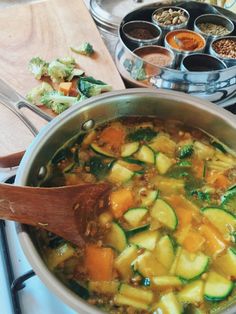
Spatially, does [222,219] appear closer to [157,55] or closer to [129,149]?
[129,149]

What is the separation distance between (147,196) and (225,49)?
2.88ft

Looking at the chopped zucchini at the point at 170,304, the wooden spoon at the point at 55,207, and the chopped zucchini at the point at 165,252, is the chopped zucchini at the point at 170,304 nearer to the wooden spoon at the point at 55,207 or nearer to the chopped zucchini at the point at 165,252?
the chopped zucchini at the point at 165,252

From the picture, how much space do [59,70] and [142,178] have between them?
64 centimetres

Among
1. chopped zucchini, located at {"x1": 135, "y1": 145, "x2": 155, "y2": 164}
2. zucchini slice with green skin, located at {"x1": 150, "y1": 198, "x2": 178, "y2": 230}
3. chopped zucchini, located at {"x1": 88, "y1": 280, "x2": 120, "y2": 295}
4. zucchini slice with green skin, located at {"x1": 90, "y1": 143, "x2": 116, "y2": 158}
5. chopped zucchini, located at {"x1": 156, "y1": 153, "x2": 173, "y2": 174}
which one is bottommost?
chopped zucchini, located at {"x1": 88, "y1": 280, "x2": 120, "y2": 295}

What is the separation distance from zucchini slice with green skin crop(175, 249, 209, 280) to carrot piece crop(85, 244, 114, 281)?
6.8 inches

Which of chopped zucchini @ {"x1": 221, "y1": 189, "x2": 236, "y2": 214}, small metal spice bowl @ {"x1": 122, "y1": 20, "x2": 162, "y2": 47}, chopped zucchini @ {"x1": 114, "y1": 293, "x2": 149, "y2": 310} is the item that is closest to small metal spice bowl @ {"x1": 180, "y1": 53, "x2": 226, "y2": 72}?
small metal spice bowl @ {"x1": 122, "y1": 20, "x2": 162, "y2": 47}

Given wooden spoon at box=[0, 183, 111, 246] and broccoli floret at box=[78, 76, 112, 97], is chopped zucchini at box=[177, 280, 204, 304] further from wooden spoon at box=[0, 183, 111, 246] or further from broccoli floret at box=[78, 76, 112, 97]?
broccoli floret at box=[78, 76, 112, 97]

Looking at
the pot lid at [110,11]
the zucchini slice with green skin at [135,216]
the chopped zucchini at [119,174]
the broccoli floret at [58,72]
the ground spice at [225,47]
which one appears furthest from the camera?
the pot lid at [110,11]

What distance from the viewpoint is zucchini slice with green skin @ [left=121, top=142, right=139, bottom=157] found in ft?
4.48

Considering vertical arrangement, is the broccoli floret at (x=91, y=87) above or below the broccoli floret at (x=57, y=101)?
above

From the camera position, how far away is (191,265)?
1.11m

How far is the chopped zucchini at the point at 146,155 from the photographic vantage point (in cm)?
135

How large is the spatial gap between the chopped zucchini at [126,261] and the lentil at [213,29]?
3.87 ft

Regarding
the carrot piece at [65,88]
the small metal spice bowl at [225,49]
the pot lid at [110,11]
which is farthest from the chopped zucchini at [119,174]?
the pot lid at [110,11]
